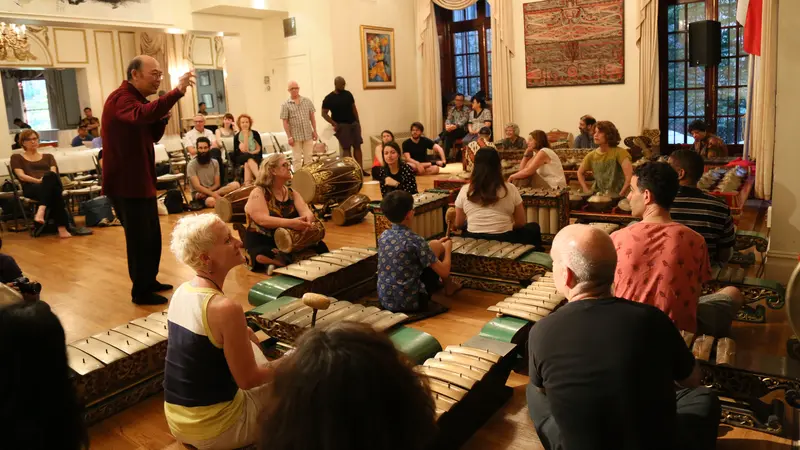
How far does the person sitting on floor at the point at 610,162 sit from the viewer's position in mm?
5820

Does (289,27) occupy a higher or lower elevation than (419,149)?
higher

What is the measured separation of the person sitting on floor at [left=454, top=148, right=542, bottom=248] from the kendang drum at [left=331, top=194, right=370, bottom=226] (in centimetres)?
231

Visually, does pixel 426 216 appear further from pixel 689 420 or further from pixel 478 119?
pixel 478 119

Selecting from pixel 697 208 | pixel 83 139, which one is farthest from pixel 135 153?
pixel 83 139

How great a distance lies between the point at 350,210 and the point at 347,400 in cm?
611

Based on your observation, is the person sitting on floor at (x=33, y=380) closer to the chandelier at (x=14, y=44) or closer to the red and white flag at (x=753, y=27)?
the red and white flag at (x=753, y=27)

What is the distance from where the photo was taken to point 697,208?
12.0 ft

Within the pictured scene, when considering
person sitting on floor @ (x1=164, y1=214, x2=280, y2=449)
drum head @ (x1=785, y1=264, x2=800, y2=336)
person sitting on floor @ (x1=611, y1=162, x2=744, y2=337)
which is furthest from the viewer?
person sitting on floor @ (x1=611, y1=162, x2=744, y2=337)

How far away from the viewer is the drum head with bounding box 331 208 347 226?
7.04m

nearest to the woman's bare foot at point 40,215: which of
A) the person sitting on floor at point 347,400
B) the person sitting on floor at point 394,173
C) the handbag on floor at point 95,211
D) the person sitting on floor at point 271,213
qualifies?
the handbag on floor at point 95,211

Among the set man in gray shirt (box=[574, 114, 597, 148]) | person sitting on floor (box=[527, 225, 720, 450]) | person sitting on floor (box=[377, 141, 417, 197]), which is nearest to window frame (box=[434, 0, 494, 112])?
man in gray shirt (box=[574, 114, 597, 148])

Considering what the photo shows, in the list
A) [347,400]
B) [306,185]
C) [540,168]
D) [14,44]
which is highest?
[14,44]

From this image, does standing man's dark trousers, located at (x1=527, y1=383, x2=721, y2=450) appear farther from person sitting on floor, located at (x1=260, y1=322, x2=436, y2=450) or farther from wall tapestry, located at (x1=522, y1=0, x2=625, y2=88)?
wall tapestry, located at (x1=522, y1=0, x2=625, y2=88)

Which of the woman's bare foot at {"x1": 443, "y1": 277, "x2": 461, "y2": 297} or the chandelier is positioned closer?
the woman's bare foot at {"x1": 443, "y1": 277, "x2": 461, "y2": 297}
